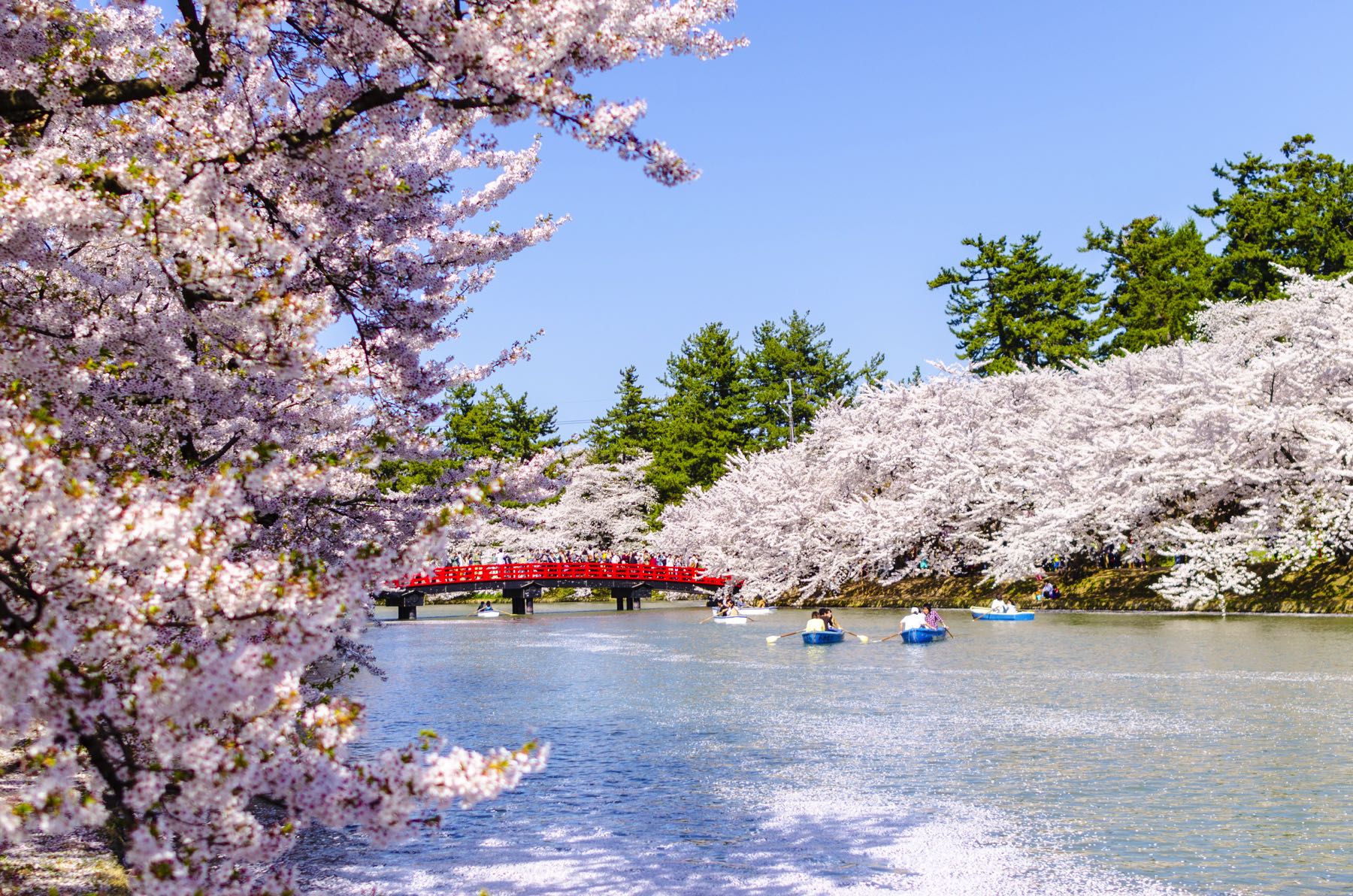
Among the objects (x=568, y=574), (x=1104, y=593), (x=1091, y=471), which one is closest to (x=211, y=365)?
(x=1091, y=471)

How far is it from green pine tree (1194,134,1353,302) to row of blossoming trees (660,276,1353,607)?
12.7 ft

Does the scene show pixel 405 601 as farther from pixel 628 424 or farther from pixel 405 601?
pixel 628 424

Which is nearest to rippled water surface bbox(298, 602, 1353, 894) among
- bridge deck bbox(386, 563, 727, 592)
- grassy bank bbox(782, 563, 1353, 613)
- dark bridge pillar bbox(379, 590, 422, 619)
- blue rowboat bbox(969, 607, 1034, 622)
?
grassy bank bbox(782, 563, 1353, 613)

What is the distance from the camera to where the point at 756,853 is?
1115cm

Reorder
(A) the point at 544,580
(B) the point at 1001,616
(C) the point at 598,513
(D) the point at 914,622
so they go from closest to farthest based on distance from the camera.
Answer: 1. (D) the point at 914,622
2. (B) the point at 1001,616
3. (A) the point at 544,580
4. (C) the point at 598,513

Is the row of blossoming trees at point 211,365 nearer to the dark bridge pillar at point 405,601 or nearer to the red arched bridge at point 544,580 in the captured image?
the red arched bridge at point 544,580

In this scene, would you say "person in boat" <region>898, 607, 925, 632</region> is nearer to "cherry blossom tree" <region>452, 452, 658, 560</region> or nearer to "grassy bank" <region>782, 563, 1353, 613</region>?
"grassy bank" <region>782, 563, 1353, 613</region>

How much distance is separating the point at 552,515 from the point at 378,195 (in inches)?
2667

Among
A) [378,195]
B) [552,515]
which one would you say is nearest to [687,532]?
[552,515]

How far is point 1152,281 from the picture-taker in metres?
68.0

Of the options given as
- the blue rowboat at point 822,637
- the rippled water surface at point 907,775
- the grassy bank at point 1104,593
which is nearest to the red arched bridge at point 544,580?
the grassy bank at point 1104,593

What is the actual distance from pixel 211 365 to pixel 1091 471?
36.4 m

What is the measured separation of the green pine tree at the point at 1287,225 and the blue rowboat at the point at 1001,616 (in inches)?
1180

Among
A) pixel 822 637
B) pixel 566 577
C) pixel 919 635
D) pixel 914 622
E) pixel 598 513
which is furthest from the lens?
pixel 598 513
